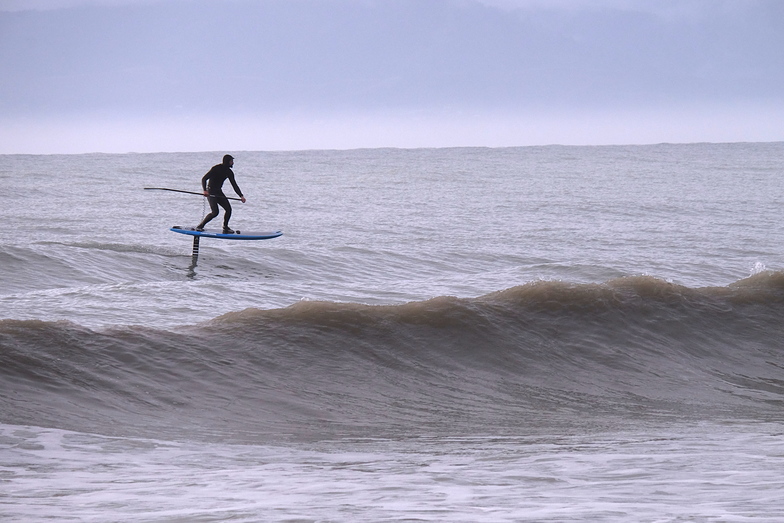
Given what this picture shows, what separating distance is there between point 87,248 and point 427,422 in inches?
579

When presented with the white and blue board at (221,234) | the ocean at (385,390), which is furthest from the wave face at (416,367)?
the white and blue board at (221,234)

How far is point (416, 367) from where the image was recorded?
8.44 m

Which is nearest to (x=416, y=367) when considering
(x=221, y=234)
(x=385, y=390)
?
(x=385, y=390)

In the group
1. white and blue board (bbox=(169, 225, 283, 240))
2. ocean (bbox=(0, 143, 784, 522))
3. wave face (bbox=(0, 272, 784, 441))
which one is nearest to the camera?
ocean (bbox=(0, 143, 784, 522))

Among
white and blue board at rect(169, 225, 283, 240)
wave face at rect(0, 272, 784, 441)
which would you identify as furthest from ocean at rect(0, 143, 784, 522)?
white and blue board at rect(169, 225, 283, 240)

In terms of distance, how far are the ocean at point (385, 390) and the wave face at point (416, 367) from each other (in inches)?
1.3

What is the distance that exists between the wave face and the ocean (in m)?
0.03

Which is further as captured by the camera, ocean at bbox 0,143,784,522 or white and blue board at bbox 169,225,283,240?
white and blue board at bbox 169,225,283,240

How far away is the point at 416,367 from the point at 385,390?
0.74m

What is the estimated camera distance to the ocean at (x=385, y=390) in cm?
424

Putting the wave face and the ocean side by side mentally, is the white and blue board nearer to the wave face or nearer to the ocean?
the ocean

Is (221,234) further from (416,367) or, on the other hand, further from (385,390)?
(385,390)

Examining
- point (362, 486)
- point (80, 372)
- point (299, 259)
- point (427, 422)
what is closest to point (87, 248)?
point (299, 259)

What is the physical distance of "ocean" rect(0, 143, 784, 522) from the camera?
4242mm
